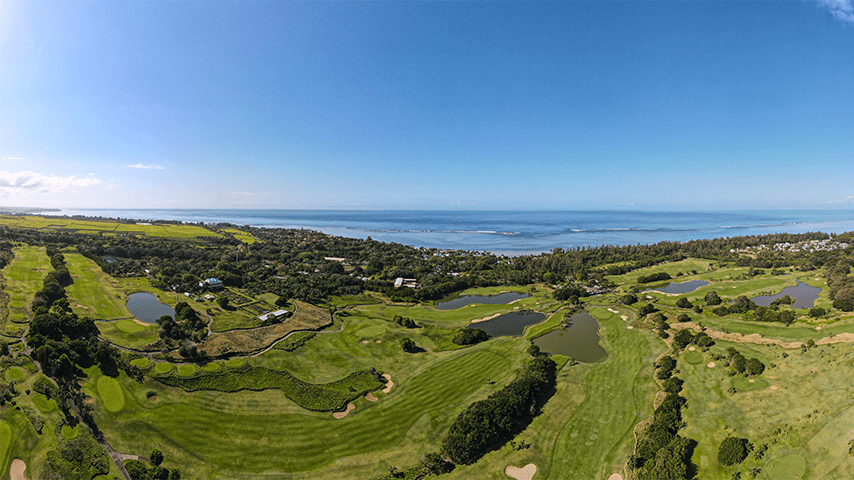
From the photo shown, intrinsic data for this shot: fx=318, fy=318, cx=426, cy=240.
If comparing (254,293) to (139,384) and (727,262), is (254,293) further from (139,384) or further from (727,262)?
(727,262)

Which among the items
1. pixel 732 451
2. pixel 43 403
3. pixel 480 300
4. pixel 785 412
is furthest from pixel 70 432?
pixel 480 300

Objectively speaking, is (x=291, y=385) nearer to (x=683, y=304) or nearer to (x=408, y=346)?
(x=408, y=346)

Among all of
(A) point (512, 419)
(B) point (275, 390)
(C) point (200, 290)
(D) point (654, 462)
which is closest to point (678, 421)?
(D) point (654, 462)

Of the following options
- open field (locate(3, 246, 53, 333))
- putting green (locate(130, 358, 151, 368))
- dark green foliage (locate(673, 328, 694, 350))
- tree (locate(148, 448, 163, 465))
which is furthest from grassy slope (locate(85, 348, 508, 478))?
open field (locate(3, 246, 53, 333))

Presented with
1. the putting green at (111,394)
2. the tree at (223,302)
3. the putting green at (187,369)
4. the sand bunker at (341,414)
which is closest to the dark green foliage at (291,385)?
the sand bunker at (341,414)

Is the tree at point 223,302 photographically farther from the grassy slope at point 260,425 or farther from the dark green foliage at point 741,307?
the dark green foliage at point 741,307

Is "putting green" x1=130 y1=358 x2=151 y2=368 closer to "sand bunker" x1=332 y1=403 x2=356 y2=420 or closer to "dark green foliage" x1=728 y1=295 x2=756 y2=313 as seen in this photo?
"sand bunker" x1=332 y1=403 x2=356 y2=420
